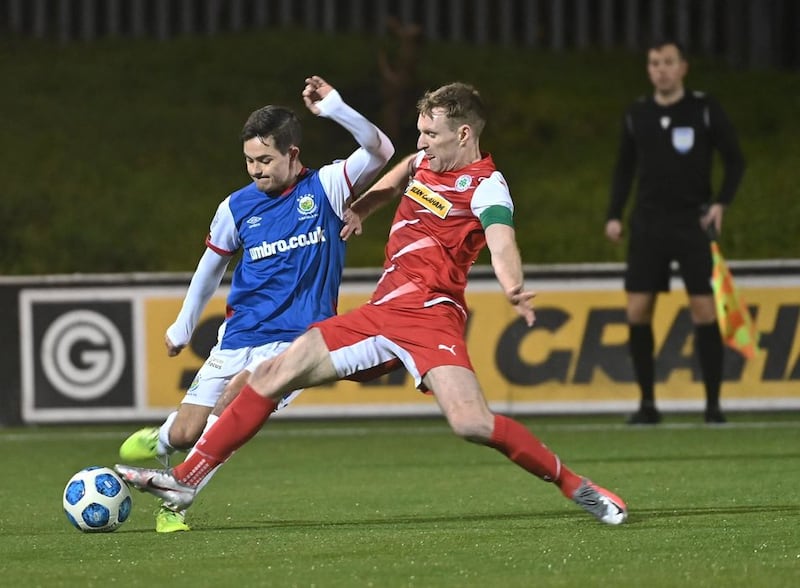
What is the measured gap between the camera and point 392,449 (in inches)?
366

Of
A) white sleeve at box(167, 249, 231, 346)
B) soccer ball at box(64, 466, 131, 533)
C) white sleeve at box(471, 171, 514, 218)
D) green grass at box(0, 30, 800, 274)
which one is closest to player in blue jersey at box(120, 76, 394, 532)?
white sleeve at box(167, 249, 231, 346)

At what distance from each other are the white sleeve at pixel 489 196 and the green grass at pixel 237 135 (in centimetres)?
700

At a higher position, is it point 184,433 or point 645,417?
point 184,433

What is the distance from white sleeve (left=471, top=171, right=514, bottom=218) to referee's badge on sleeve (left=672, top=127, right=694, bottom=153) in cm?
392

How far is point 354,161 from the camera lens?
639cm

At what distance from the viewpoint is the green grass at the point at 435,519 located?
486 cm

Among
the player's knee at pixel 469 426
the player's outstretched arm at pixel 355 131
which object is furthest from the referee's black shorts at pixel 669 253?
the player's knee at pixel 469 426

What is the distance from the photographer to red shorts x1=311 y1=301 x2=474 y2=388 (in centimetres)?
573

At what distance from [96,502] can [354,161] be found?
154 centimetres

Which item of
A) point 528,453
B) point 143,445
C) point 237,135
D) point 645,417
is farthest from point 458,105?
point 237,135

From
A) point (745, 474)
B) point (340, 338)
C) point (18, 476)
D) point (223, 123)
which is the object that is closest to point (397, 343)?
point (340, 338)

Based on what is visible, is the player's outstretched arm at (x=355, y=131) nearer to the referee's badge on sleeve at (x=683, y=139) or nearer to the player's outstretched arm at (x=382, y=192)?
the player's outstretched arm at (x=382, y=192)

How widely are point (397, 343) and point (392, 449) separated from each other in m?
3.58

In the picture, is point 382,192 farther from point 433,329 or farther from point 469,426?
point 469,426
